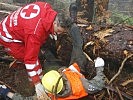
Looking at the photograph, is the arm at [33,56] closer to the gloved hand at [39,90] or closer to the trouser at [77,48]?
the gloved hand at [39,90]

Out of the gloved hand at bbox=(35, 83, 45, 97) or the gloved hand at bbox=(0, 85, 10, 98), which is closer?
the gloved hand at bbox=(35, 83, 45, 97)

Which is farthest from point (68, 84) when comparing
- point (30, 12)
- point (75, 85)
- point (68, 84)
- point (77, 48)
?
point (30, 12)

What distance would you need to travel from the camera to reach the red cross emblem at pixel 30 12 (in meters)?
4.91

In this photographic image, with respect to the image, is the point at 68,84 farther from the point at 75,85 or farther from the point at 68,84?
the point at 75,85

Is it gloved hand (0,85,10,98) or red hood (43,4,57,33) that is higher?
red hood (43,4,57,33)

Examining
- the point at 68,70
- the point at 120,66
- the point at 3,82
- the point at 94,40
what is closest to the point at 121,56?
the point at 120,66

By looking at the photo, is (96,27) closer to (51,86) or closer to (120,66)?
(120,66)

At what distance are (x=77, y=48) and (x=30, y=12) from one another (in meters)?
1.10

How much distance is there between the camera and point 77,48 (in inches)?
208

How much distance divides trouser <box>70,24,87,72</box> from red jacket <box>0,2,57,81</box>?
1.89 ft

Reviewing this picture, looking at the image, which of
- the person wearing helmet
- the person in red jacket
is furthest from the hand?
the person in red jacket

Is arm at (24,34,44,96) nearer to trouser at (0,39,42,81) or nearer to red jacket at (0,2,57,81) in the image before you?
red jacket at (0,2,57,81)

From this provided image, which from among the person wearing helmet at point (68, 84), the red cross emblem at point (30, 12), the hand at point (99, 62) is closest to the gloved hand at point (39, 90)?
the person wearing helmet at point (68, 84)

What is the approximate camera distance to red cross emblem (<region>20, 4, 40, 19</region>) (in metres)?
4.91
